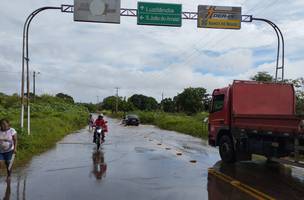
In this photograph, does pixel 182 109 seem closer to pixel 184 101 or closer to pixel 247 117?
pixel 184 101

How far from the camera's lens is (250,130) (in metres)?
13.1

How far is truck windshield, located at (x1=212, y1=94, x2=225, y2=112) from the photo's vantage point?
614 inches

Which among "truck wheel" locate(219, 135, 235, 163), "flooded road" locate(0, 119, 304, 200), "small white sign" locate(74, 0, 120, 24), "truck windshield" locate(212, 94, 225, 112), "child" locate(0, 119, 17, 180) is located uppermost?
"small white sign" locate(74, 0, 120, 24)

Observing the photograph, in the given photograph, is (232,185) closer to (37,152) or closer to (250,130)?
(250,130)

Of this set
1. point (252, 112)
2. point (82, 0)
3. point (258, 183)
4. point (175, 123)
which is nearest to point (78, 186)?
point (258, 183)

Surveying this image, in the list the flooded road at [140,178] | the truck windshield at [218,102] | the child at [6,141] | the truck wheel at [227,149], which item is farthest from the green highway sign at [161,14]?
the child at [6,141]

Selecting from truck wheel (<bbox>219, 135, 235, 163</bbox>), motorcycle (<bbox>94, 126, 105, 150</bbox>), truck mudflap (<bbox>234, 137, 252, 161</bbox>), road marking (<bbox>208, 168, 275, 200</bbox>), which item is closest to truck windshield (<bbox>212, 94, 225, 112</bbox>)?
truck wheel (<bbox>219, 135, 235, 163</bbox>)

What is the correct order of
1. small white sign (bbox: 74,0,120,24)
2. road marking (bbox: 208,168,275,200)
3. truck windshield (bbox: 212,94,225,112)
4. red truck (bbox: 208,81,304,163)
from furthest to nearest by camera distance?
small white sign (bbox: 74,0,120,24), truck windshield (bbox: 212,94,225,112), red truck (bbox: 208,81,304,163), road marking (bbox: 208,168,275,200)

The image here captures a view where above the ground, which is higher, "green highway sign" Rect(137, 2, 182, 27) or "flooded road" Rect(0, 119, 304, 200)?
"green highway sign" Rect(137, 2, 182, 27)

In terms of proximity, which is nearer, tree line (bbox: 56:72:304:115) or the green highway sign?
the green highway sign

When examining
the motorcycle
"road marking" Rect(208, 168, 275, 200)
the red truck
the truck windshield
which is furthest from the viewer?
the motorcycle

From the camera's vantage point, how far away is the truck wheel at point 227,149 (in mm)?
14359

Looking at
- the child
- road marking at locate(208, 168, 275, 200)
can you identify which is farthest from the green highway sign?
the child

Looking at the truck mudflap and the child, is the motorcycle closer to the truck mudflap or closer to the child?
the truck mudflap
